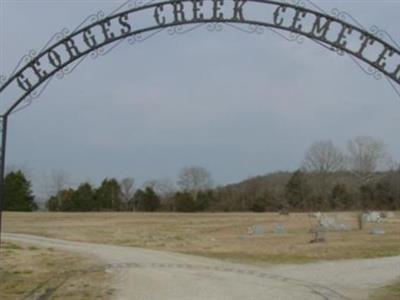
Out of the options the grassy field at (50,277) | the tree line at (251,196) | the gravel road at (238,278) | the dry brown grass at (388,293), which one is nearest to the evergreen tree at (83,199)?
the tree line at (251,196)

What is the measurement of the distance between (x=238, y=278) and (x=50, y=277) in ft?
14.5

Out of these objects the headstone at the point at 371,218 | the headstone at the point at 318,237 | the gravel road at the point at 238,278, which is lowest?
the gravel road at the point at 238,278

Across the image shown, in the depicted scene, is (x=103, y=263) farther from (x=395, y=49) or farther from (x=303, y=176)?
(x=303, y=176)

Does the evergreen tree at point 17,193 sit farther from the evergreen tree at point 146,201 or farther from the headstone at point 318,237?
the headstone at point 318,237

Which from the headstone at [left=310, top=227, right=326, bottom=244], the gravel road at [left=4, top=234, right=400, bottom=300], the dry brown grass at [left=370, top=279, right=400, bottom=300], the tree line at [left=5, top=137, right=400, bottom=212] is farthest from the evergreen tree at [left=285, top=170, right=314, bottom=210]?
the dry brown grass at [left=370, top=279, right=400, bottom=300]

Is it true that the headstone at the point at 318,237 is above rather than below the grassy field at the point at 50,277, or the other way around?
above

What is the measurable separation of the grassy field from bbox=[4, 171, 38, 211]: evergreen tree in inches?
2228

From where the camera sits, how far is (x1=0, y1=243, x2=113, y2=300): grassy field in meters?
13.8

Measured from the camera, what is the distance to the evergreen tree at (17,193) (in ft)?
262

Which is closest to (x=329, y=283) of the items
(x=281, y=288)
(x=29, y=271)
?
(x=281, y=288)

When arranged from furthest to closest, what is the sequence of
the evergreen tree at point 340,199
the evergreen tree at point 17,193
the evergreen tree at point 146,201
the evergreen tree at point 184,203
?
the evergreen tree at point 146,201 < the evergreen tree at point 184,203 < the evergreen tree at point 340,199 < the evergreen tree at point 17,193

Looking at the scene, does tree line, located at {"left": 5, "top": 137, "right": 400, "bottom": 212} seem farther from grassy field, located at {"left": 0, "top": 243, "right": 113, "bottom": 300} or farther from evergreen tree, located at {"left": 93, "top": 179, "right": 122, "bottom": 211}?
grassy field, located at {"left": 0, "top": 243, "right": 113, "bottom": 300}

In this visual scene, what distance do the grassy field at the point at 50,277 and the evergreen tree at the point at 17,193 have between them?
2228 inches

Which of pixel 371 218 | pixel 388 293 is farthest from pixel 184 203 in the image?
pixel 388 293
